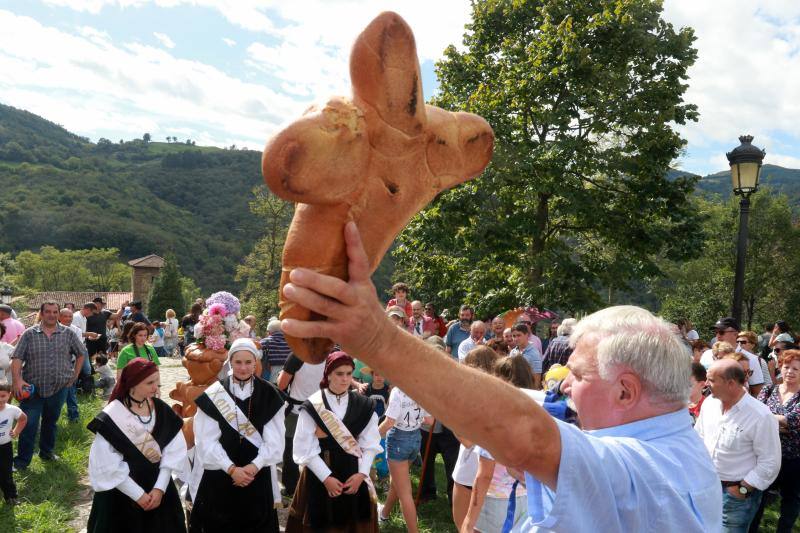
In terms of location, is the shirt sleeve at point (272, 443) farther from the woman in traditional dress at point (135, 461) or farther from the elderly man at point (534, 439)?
the elderly man at point (534, 439)

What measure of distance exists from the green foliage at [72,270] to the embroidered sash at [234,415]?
74113 mm

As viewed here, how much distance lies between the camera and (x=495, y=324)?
30.5 ft

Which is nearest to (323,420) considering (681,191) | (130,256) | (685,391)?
(685,391)

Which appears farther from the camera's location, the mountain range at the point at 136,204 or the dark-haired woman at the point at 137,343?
the mountain range at the point at 136,204

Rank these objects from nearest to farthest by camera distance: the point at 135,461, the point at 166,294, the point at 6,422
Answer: the point at 135,461 < the point at 6,422 < the point at 166,294

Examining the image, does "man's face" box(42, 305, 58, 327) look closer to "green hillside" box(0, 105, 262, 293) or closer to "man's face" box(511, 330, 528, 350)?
"man's face" box(511, 330, 528, 350)

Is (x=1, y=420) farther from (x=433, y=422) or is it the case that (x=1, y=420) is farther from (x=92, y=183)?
(x=92, y=183)

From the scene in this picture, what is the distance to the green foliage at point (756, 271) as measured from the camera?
26391mm

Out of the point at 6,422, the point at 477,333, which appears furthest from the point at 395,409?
the point at 6,422

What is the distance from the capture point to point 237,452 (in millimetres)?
4746

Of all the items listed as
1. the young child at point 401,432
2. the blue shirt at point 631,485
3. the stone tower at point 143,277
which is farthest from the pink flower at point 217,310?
the stone tower at point 143,277

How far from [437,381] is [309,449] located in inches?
157

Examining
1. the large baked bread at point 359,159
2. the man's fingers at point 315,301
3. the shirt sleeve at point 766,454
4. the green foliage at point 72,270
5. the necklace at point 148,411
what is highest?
the large baked bread at point 359,159

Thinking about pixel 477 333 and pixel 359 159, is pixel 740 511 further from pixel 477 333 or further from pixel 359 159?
pixel 359 159
